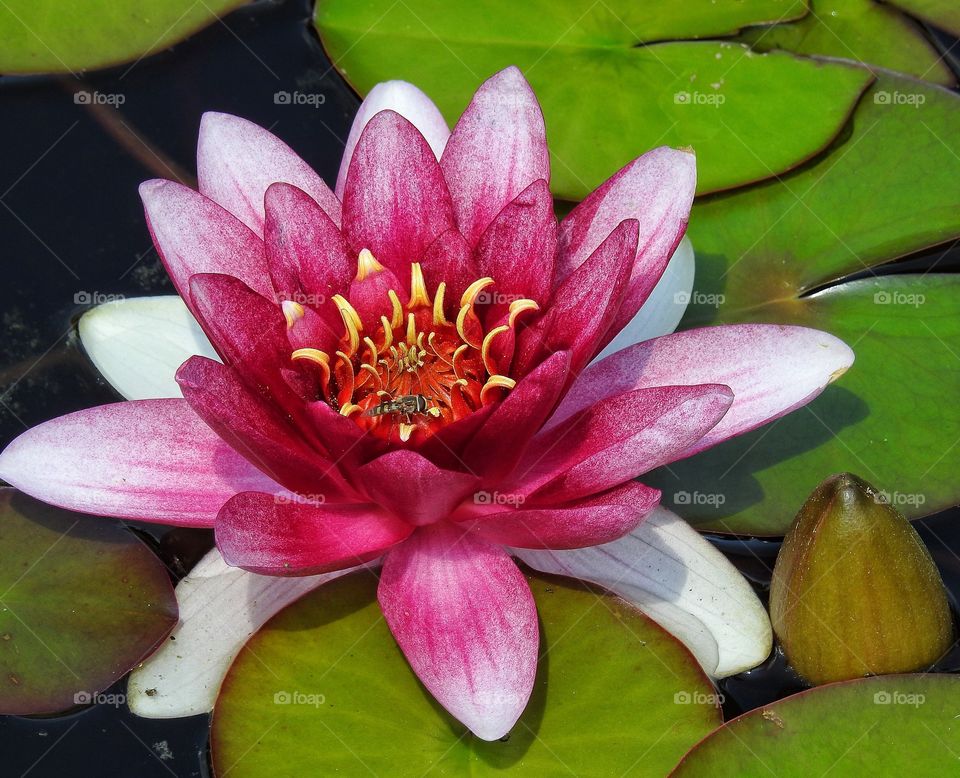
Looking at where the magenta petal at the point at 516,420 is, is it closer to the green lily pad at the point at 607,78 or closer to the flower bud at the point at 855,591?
the flower bud at the point at 855,591

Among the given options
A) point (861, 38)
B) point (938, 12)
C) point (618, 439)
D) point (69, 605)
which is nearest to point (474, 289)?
point (618, 439)

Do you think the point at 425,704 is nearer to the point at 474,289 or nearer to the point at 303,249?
the point at 474,289

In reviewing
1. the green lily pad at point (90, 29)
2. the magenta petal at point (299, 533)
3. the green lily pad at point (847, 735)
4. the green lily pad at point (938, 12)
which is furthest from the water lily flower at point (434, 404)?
the green lily pad at point (938, 12)

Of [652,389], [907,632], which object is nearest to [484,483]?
[652,389]

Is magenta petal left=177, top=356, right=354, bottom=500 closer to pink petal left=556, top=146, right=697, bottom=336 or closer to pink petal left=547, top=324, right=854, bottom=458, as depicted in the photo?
pink petal left=547, top=324, right=854, bottom=458

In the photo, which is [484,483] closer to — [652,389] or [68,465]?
[652,389]
